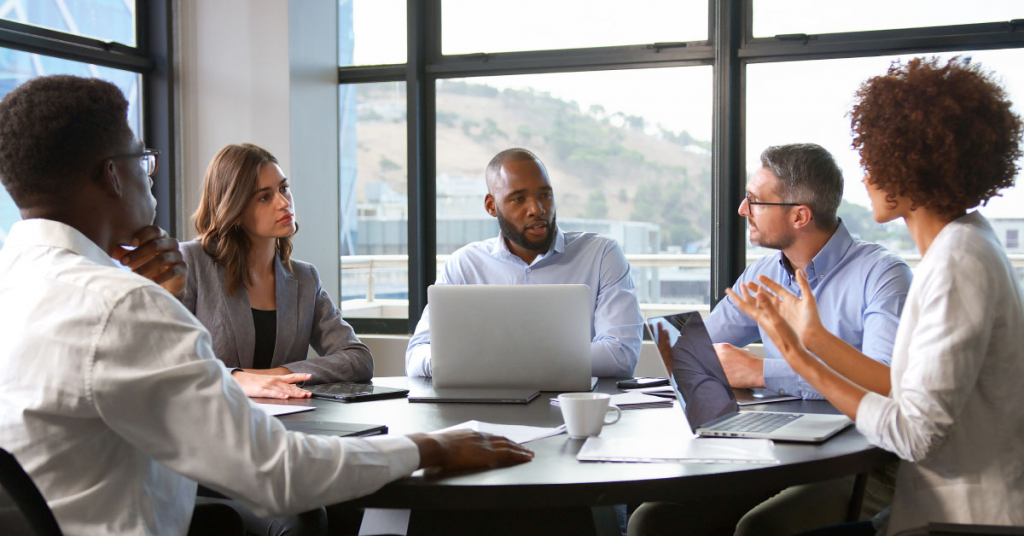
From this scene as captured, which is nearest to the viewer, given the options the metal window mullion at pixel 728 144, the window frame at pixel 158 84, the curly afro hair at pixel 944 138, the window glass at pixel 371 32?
the curly afro hair at pixel 944 138

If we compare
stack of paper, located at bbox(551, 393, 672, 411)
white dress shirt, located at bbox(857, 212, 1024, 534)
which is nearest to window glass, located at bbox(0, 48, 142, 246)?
stack of paper, located at bbox(551, 393, 672, 411)

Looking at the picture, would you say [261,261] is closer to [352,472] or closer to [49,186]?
[49,186]

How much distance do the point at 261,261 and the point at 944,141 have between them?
6.46 feet

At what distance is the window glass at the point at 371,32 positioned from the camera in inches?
174

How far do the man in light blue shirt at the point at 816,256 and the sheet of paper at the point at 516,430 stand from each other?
76 cm

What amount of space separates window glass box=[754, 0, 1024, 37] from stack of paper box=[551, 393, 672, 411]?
2.47 meters

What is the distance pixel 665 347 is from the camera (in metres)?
1.66

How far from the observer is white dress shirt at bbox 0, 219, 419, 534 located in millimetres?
1069

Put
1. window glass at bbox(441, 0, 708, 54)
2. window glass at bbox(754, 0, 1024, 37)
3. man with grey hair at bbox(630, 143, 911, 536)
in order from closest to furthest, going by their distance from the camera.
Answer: man with grey hair at bbox(630, 143, 911, 536)
window glass at bbox(754, 0, 1024, 37)
window glass at bbox(441, 0, 708, 54)

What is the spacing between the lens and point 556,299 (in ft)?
6.66

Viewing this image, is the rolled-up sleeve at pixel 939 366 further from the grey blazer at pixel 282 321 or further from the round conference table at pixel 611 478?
the grey blazer at pixel 282 321

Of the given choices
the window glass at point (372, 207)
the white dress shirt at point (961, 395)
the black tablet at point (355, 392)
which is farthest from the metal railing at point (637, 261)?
the white dress shirt at point (961, 395)

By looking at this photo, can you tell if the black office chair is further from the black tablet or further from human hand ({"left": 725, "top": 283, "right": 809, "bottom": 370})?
human hand ({"left": 725, "top": 283, "right": 809, "bottom": 370})

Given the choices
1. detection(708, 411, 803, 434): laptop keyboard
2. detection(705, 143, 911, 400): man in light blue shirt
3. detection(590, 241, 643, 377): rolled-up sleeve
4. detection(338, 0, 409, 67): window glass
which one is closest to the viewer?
detection(708, 411, 803, 434): laptop keyboard
